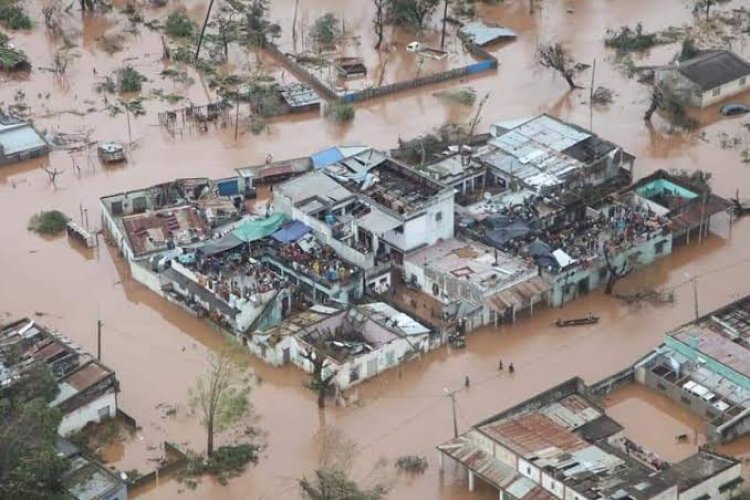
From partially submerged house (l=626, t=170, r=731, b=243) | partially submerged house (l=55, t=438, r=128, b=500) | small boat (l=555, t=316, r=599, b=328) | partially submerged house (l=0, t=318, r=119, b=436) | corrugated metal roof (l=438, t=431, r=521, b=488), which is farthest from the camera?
partially submerged house (l=626, t=170, r=731, b=243)

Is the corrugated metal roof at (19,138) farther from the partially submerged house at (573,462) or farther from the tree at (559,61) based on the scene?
the partially submerged house at (573,462)

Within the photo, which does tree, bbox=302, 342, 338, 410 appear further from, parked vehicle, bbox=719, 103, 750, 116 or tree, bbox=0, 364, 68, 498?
parked vehicle, bbox=719, 103, 750, 116

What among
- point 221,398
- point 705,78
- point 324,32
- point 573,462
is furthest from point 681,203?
point 324,32

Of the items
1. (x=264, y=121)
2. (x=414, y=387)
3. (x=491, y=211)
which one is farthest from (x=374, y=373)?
(x=264, y=121)

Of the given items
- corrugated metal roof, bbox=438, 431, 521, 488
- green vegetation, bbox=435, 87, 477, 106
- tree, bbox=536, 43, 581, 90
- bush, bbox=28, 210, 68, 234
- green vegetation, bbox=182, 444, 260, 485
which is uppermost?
tree, bbox=536, 43, 581, 90

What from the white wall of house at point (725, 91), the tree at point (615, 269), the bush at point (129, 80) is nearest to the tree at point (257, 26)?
the bush at point (129, 80)

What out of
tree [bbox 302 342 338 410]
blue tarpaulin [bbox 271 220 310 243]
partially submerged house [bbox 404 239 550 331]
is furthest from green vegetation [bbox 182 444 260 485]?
blue tarpaulin [bbox 271 220 310 243]

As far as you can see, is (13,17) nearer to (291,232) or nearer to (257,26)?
(257,26)
